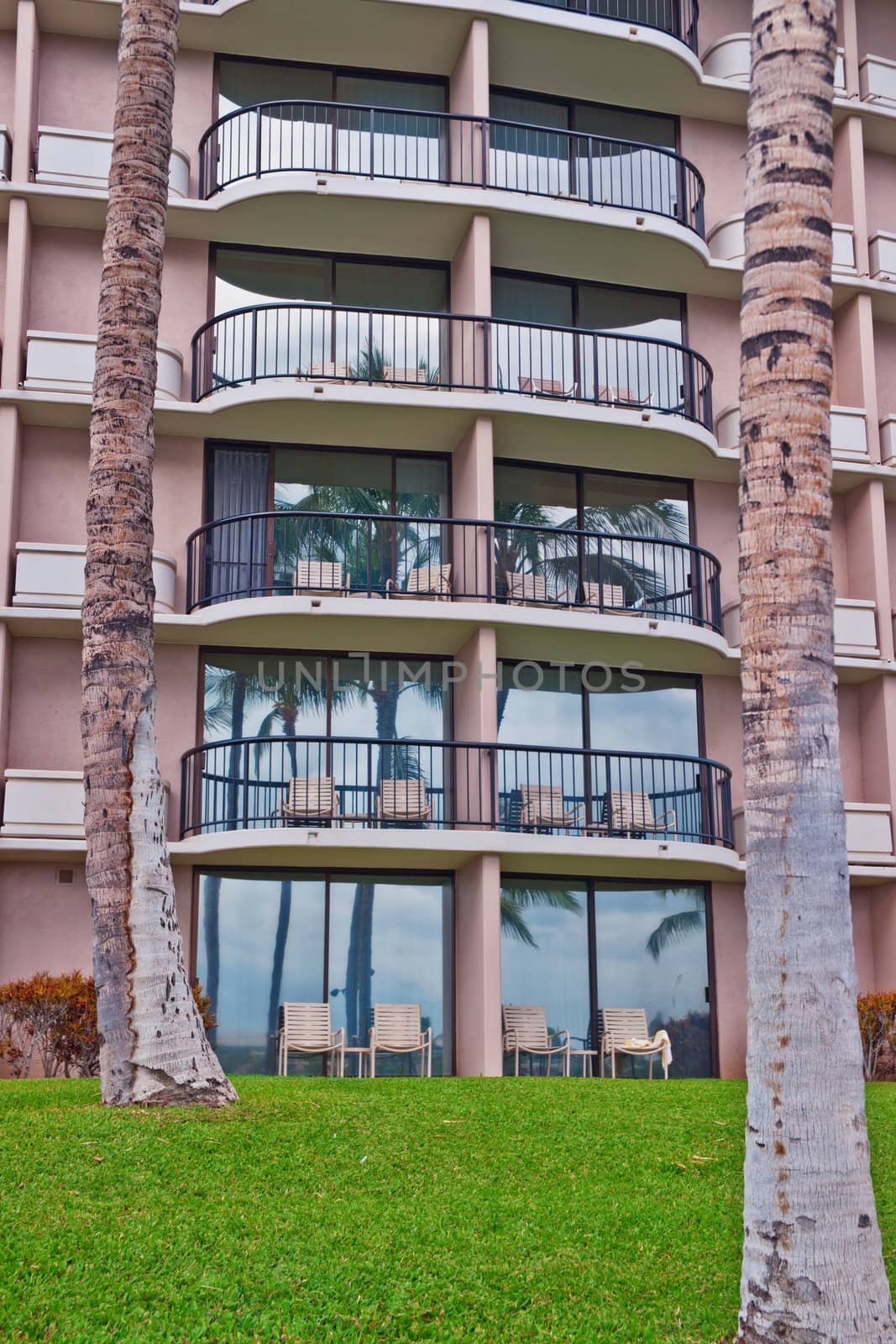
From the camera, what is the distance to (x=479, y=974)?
707 inches

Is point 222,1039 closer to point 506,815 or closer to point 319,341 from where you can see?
point 506,815

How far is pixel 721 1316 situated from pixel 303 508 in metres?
15.2

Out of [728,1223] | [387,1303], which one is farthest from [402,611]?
[387,1303]

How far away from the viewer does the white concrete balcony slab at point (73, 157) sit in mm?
20438

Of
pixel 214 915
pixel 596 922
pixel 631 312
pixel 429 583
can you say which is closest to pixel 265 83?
pixel 631 312

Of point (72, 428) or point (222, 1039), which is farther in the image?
point (72, 428)

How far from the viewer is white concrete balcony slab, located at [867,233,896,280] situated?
2325 centimetres

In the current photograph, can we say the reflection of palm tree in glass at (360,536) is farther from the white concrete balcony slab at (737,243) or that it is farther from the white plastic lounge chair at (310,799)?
the white concrete balcony slab at (737,243)

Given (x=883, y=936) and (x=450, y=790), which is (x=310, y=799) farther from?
(x=883, y=936)

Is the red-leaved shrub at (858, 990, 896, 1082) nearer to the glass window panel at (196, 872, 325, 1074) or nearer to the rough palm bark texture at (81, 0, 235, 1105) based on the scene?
the glass window panel at (196, 872, 325, 1074)

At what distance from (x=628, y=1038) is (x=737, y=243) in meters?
12.3

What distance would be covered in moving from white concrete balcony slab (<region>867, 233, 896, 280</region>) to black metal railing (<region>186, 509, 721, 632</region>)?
5993 mm

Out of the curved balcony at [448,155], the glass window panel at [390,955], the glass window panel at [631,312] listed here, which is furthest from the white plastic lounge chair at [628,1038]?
the curved balcony at [448,155]

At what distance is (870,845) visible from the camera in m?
21.1
